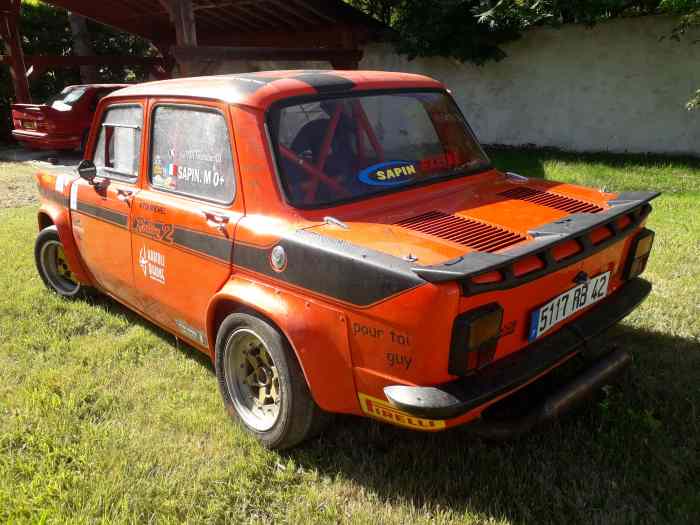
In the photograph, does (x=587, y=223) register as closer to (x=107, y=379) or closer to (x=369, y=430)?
(x=369, y=430)

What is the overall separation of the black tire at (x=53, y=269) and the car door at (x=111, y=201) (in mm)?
569

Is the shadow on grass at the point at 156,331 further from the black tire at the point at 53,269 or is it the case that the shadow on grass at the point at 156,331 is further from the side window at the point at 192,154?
the side window at the point at 192,154

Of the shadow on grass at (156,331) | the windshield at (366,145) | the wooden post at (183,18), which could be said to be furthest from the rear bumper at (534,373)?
the wooden post at (183,18)

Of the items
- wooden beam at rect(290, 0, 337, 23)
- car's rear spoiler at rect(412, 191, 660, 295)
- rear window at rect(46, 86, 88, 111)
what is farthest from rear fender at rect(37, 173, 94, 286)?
wooden beam at rect(290, 0, 337, 23)

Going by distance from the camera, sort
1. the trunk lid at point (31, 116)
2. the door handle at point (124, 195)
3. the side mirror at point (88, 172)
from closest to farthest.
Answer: the door handle at point (124, 195) → the side mirror at point (88, 172) → the trunk lid at point (31, 116)

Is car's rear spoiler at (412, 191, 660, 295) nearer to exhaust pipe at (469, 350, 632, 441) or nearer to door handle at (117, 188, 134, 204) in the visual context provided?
exhaust pipe at (469, 350, 632, 441)

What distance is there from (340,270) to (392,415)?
606 mm

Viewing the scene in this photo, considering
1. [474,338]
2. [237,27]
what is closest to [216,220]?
[474,338]

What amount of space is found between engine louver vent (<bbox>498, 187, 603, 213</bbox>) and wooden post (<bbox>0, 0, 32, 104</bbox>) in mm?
13364

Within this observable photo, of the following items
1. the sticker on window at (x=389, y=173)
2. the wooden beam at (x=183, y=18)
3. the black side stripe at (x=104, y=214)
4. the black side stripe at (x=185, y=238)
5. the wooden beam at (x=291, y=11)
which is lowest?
the black side stripe at (x=104, y=214)

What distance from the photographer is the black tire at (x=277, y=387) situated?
2576 mm

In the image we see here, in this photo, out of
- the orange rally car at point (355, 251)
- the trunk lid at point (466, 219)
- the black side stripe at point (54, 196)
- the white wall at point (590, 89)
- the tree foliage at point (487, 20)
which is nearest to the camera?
the orange rally car at point (355, 251)

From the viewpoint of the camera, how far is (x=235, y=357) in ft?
9.73

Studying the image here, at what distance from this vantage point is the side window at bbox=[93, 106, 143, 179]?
355cm
